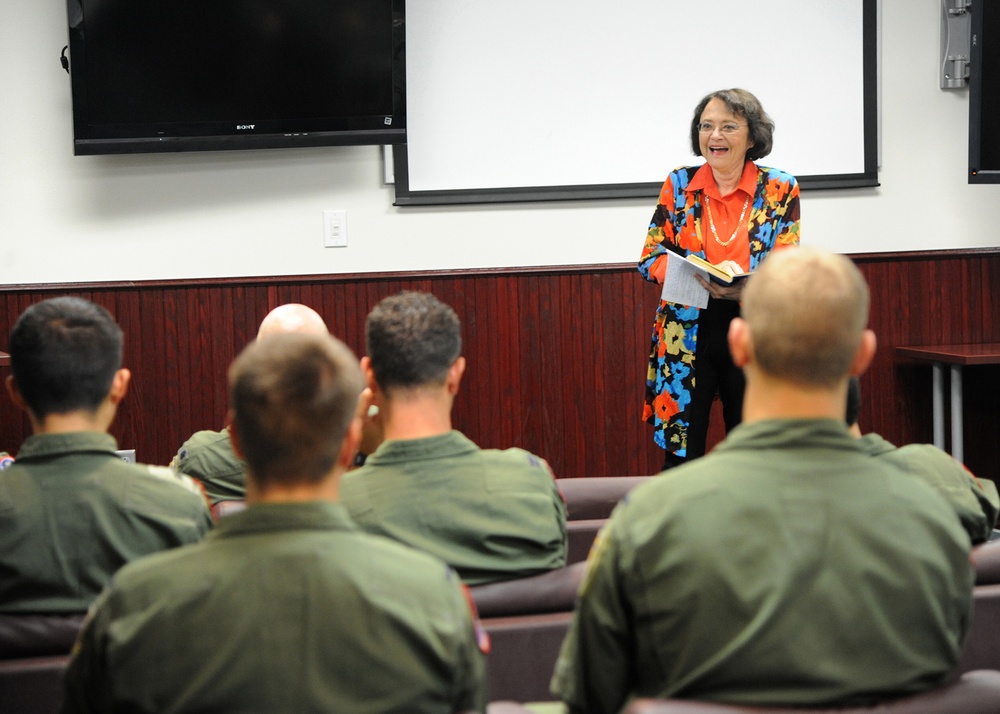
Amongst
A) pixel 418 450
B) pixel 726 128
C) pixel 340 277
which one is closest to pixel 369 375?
pixel 418 450

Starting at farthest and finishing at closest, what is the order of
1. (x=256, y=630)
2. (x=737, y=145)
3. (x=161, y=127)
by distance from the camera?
(x=161, y=127)
(x=737, y=145)
(x=256, y=630)

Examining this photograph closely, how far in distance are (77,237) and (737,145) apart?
2.50 meters

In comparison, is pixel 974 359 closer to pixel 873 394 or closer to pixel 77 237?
pixel 873 394

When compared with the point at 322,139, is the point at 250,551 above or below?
below

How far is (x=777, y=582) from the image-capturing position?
3.92 feet

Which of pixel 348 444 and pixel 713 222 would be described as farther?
pixel 713 222

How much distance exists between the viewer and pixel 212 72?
4.14m

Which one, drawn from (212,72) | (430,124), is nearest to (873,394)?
(430,124)

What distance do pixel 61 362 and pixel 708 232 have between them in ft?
7.66

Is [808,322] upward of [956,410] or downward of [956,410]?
upward

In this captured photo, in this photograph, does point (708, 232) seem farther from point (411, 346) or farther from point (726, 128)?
point (411, 346)

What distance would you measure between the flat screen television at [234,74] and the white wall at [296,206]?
19 centimetres

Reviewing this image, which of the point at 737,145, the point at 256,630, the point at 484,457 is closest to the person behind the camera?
the point at 256,630

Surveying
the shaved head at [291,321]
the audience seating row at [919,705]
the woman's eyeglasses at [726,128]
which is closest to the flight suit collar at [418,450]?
the audience seating row at [919,705]
